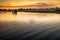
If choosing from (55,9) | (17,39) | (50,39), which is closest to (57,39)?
(50,39)

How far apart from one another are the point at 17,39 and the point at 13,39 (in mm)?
343

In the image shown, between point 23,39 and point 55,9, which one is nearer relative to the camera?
point 23,39

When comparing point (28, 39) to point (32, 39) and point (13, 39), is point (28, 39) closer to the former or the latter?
point (32, 39)

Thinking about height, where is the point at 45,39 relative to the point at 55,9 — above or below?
above

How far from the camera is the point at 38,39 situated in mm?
11297

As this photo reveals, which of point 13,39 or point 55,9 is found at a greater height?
point 13,39

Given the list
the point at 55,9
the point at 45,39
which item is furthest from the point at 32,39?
the point at 55,9

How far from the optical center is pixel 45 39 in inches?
444

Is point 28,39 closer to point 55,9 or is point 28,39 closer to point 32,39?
point 32,39

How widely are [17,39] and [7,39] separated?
0.87 meters

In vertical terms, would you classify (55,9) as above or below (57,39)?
below

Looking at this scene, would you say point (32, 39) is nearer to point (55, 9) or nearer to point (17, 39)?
point (17, 39)

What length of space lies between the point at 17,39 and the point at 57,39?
3.48m

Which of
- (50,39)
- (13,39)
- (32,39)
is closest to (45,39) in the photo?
(50,39)
